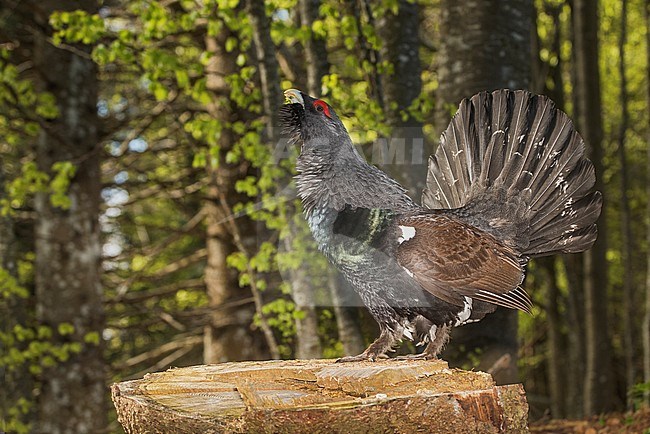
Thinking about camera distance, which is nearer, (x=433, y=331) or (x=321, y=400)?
(x=321, y=400)

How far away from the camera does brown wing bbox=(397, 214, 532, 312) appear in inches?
171

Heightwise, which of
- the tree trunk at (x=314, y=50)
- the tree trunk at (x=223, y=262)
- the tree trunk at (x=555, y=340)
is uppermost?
the tree trunk at (x=314, y=50)

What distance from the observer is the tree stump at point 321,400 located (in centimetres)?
349

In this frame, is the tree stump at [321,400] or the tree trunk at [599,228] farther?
the tree trunk at [599,228]

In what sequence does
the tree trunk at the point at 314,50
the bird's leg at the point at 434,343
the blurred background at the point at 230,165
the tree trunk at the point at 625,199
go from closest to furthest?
the bird's leg at the point at 434,343 → the blurred background at the point at 230,165 → the tree trunk at the point at 314,50 → the tree trunk at the point at 625,199

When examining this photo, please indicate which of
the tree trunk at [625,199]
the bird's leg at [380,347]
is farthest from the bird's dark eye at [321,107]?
the tree trunk at [625,199]

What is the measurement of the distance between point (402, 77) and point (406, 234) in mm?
3856

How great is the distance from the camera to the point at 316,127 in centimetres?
466

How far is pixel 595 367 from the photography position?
38.0 ft

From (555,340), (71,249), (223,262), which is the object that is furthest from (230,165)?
(555,340)

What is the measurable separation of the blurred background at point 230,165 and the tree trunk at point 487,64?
0.02 m

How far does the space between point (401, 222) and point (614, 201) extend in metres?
18.2

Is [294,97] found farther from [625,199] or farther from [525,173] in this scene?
[625,199]

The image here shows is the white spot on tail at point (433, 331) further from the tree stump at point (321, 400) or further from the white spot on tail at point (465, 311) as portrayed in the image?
the tree stump at point (321, 400)
